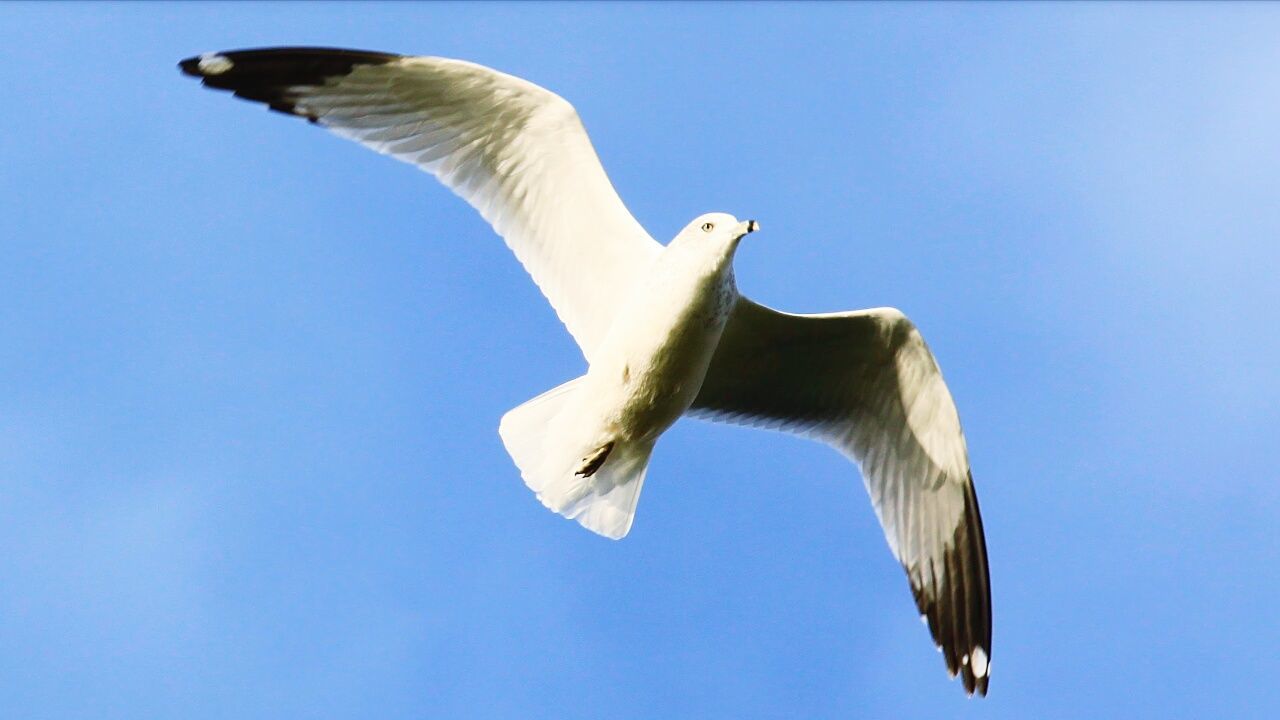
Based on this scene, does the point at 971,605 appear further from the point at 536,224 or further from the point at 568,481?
the point at 536,224

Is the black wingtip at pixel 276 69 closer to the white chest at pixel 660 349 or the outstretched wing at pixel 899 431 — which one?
the white chest at pixel 660 349

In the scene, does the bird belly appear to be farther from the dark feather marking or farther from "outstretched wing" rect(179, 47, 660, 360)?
"outstretched wing" rect(179, 47, 660, 360)

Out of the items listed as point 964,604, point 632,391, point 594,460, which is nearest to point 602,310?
point 632,391

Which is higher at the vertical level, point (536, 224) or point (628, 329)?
point (536, 224)

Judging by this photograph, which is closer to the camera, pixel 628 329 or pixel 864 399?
pixel 628 329

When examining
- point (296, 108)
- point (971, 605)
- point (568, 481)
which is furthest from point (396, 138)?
point (971, 605)

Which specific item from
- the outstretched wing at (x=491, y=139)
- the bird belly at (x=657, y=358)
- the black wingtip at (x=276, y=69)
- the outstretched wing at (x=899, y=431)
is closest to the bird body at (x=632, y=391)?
the bird belly at (x=657, y=358)

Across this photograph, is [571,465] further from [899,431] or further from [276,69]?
[276,69]

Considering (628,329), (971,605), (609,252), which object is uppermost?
(609,252)

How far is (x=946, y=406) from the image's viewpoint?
8805mm

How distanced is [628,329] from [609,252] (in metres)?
0.65

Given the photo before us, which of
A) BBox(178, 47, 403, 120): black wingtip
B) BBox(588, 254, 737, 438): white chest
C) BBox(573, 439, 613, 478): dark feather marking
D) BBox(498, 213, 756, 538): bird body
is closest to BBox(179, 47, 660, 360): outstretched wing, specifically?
BBox(178, 47, 403, 120): black wingtip

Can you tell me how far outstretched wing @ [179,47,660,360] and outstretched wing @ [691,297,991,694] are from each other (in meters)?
0.82

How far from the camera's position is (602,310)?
8.48 metres
